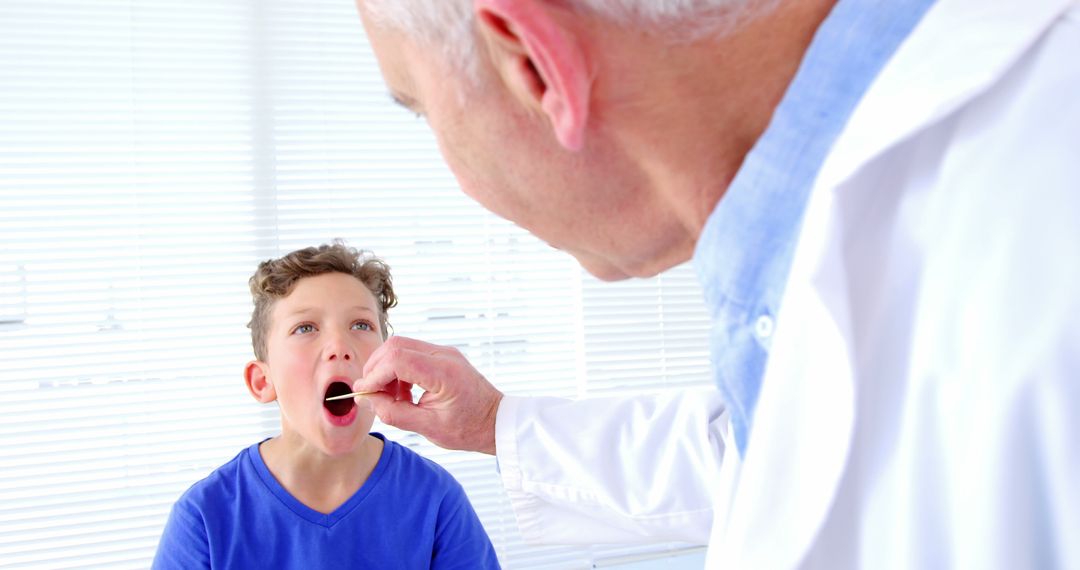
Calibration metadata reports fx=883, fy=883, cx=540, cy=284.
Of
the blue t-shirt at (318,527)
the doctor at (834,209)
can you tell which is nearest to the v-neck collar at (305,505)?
the blue t-shirt at (318,527)

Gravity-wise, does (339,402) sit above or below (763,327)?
below

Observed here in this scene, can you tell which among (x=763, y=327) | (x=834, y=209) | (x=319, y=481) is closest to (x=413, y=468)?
(x=319, y=481)

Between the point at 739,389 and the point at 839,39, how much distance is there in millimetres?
239

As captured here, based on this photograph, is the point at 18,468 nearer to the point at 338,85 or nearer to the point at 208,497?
the point at 208,497

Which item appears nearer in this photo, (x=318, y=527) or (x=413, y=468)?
(x=318, y=527)

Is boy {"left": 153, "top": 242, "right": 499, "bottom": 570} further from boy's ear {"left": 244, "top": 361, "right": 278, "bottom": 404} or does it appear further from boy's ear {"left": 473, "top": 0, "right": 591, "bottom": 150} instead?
boy's ear {"left": 473, "top": 0, "right": 591, "bottom": 150}

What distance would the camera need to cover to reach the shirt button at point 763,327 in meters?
0.56

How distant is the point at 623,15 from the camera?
1.74ft

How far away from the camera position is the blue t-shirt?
1728 millimetres

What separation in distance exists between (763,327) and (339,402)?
4.64 feet

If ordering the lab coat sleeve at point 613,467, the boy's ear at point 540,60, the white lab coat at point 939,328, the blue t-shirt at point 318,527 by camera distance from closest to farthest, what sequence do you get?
the white lab coat at point 939,328, the boy's ear at point 540,60, the lab coat sleeve at point 613,467, the blue t-shirt at point 318,527

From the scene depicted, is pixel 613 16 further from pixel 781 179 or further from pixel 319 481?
pixel 319 481

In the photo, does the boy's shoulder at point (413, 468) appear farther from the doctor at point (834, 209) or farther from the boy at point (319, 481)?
the doctor at point (834, 209)

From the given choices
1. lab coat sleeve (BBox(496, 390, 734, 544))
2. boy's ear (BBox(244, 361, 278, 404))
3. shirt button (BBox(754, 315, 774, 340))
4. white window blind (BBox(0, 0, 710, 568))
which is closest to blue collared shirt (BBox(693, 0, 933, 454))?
shirt button (BBox(754, 315, 774, 340))
